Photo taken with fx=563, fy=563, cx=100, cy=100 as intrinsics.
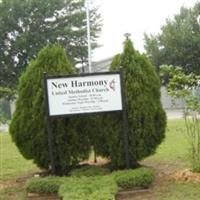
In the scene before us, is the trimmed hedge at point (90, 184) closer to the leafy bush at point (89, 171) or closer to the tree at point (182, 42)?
the leafy bush at point (89, 171)

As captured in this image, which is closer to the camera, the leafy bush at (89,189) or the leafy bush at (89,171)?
the leafy bush at (89,189)

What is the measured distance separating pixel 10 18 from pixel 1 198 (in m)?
29.2

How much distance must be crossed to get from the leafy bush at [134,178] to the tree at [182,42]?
2843 cm

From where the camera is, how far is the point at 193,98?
9.29m


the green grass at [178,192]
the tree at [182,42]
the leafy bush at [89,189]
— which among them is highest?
the tree at [182,42]

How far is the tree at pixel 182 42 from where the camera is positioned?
120 ft

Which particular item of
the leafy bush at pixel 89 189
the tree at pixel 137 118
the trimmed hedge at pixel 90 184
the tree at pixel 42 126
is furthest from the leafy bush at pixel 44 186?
the tree at pixel 137 118

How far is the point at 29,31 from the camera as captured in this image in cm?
3656

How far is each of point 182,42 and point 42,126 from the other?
28586mm

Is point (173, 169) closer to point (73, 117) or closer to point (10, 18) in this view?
point (73, 117)

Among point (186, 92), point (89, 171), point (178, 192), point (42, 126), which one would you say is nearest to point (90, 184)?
point (89, 171)

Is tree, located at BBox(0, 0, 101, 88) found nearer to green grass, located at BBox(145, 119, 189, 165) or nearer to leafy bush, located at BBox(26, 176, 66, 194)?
green grass, located at BBox(145, 119, 189, 165)

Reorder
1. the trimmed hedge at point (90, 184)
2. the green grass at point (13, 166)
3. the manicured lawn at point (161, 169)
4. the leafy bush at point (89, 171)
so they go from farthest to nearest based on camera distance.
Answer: the green grass at point (13, 166) → the leafy bush at point (89, 171) → the manicured lawn at point (161, 169) → the trimmed hedge at point (90, 184)

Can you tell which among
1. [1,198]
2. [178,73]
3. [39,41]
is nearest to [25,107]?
[1,198]
